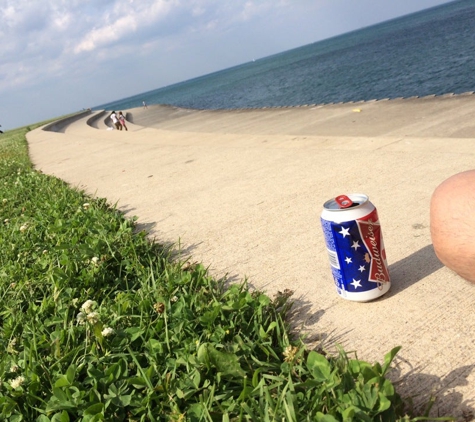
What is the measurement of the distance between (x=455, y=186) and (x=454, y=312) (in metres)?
0.64

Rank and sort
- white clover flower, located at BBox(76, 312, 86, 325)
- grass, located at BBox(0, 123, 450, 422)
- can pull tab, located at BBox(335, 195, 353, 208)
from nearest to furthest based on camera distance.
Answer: grass, located at BBox(0, 123, 450, 422)
can pull tab, located at BBox(335, 195, 353, 208)
white clover flower, located at BBox(76, 312, 86, 325)

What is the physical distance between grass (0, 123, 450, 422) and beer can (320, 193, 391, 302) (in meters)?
0.37

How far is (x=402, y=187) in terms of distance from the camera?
13.6 feet

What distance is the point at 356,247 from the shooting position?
2336 millimetres

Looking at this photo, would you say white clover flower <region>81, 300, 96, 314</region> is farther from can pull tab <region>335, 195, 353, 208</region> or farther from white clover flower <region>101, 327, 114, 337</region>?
can pull tab <region>335, 195, 353, 208</region>

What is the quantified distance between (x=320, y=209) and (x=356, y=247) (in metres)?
1.71

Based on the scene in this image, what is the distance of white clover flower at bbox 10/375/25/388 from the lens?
2.10m

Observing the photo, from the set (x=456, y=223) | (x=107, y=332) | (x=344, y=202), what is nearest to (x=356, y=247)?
(x=344, y=202)

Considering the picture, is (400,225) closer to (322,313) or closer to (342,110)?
(322,313)

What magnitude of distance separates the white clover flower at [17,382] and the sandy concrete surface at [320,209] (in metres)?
1.36

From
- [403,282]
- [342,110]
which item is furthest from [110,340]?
[342,110]

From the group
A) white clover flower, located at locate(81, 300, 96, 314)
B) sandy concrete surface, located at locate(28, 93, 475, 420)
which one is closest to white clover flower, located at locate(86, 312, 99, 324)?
white clover flower, located at locate(81, 300, 96, 314)

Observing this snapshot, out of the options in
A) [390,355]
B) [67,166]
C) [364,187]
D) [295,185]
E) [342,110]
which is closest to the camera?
[390,355]

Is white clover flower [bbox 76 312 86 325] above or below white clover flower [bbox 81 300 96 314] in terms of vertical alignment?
below
